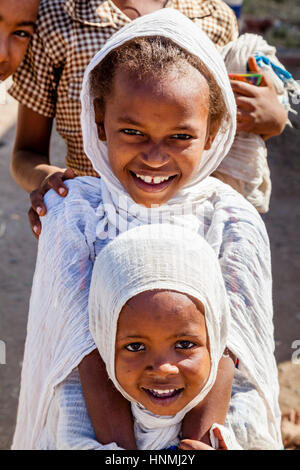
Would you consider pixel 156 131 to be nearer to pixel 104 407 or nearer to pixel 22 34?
pixel 104 407

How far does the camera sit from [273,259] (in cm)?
537

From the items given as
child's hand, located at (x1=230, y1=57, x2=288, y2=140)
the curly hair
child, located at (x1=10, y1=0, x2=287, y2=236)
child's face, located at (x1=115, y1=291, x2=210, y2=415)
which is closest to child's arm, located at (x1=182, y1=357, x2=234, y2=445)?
child's face, located at (x1=115, y1=291, x2=210, y2=415)

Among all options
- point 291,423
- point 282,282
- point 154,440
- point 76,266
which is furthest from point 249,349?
point 282,282

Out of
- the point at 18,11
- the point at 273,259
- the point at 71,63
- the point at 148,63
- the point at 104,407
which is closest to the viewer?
the point at 104,407

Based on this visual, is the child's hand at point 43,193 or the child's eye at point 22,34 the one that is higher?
the child's eye at point 22,34

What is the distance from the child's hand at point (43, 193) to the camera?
2.14 metres

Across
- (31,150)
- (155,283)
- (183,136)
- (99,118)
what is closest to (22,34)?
(31,150)

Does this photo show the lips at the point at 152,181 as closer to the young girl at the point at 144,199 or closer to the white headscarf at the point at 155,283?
the young girl at the point at 144,199

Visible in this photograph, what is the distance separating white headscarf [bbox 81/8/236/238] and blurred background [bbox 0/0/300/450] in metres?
1.86

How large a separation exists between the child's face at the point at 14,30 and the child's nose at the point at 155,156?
0.87m

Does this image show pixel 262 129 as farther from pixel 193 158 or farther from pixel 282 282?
pixel 282 282

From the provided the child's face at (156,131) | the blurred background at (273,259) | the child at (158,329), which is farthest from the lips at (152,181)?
the blurred background at (273,259)

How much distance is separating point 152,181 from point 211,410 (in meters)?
0.68

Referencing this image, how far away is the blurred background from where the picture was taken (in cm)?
402
